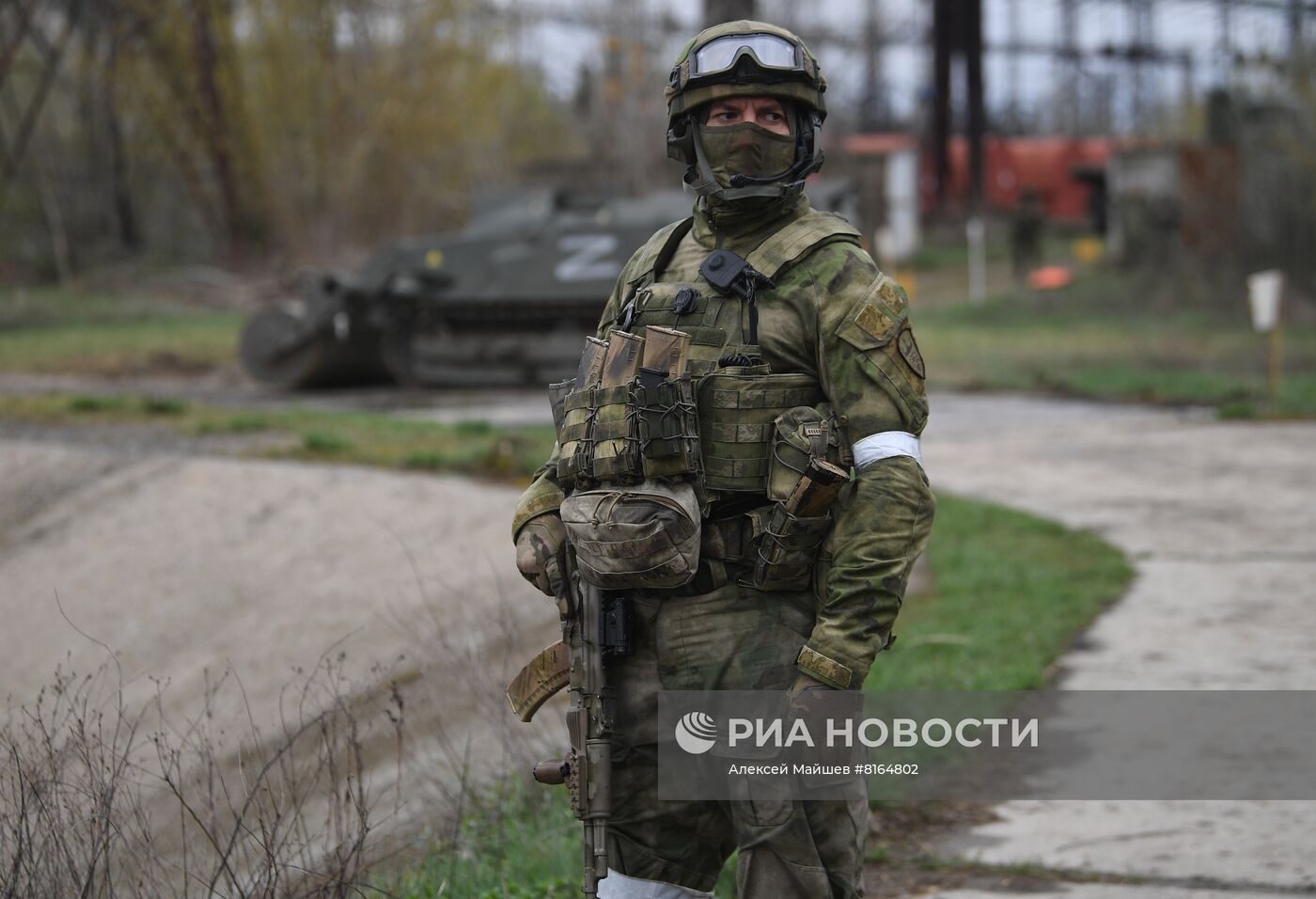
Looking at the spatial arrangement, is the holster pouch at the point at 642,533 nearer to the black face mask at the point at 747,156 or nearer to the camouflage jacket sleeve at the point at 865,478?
the camouflage jacket sleeve at the point at 865,478

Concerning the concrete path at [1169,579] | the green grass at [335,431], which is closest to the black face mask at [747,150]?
the concrete path at [1169,579]

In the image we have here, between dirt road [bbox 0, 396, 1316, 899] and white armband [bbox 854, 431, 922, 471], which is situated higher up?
white armband [bbox 854, 431, 922, 471]

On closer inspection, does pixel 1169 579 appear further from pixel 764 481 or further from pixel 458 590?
pixel 764 481

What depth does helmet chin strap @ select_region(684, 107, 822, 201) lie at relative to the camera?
3.27 m

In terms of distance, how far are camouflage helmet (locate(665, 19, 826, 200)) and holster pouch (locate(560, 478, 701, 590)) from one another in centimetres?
64

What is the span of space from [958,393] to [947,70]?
19671 millimetres

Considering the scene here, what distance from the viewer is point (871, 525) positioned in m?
3.05

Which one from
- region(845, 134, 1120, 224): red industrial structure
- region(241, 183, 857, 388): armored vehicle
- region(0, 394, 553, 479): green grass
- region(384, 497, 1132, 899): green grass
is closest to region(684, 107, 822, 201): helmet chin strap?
region(384, 497, 1132, 899): green grass

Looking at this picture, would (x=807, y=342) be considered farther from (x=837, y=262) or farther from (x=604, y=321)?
(x=604, y=321)

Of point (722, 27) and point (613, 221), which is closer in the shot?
point (722, 27)

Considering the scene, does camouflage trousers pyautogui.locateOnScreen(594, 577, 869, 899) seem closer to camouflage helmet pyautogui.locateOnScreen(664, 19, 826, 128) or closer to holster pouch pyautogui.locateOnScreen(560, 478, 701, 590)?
holster pouch pyautogui.locateOnScreen(560, 478, 701, 590)

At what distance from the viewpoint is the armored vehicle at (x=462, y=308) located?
50.8ft

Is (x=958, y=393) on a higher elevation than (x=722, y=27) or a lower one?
lower

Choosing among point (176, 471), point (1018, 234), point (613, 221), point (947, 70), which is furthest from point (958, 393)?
point (947, 70)
